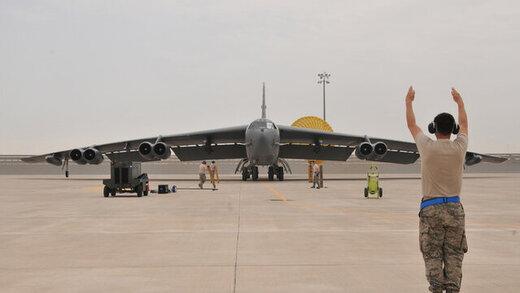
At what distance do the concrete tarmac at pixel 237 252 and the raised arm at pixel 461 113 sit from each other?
5.73 ft

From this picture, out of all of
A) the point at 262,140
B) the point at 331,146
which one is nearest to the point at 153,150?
the point at 262,140

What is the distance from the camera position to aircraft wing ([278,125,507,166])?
35.7 meters

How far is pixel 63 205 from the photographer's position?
15.6m

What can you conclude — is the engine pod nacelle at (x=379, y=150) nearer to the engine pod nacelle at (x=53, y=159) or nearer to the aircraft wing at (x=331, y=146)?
the aircraft wing at (x=331, y=146)

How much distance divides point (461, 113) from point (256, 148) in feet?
87.1

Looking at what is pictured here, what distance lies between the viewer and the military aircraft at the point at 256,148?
31.7 meters

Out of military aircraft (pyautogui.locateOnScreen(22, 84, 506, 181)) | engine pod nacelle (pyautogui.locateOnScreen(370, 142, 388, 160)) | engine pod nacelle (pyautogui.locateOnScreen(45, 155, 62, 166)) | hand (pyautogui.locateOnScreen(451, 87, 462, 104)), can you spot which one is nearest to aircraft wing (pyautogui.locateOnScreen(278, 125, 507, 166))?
military aircraft (pyautogui.locateOnScreen(22, 84, 506, 181))

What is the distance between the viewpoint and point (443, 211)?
431cm

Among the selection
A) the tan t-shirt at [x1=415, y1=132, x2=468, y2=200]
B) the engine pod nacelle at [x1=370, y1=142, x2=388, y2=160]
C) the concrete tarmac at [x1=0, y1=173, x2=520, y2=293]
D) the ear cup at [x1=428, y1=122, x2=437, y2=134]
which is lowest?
the concrete tarmac at [x1=0, y1=173, x2=520, y2=293]

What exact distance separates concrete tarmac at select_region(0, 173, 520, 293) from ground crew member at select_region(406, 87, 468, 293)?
1.12m

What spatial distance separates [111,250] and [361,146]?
87.1ft

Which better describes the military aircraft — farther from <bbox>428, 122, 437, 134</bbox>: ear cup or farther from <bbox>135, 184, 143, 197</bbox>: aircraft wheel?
<bbox>428, 122, 437, 134</bbox>: ear cup

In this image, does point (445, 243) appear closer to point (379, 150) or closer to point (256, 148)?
point (256, 148)

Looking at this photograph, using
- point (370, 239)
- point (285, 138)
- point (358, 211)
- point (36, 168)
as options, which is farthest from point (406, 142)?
point (36, 168)
